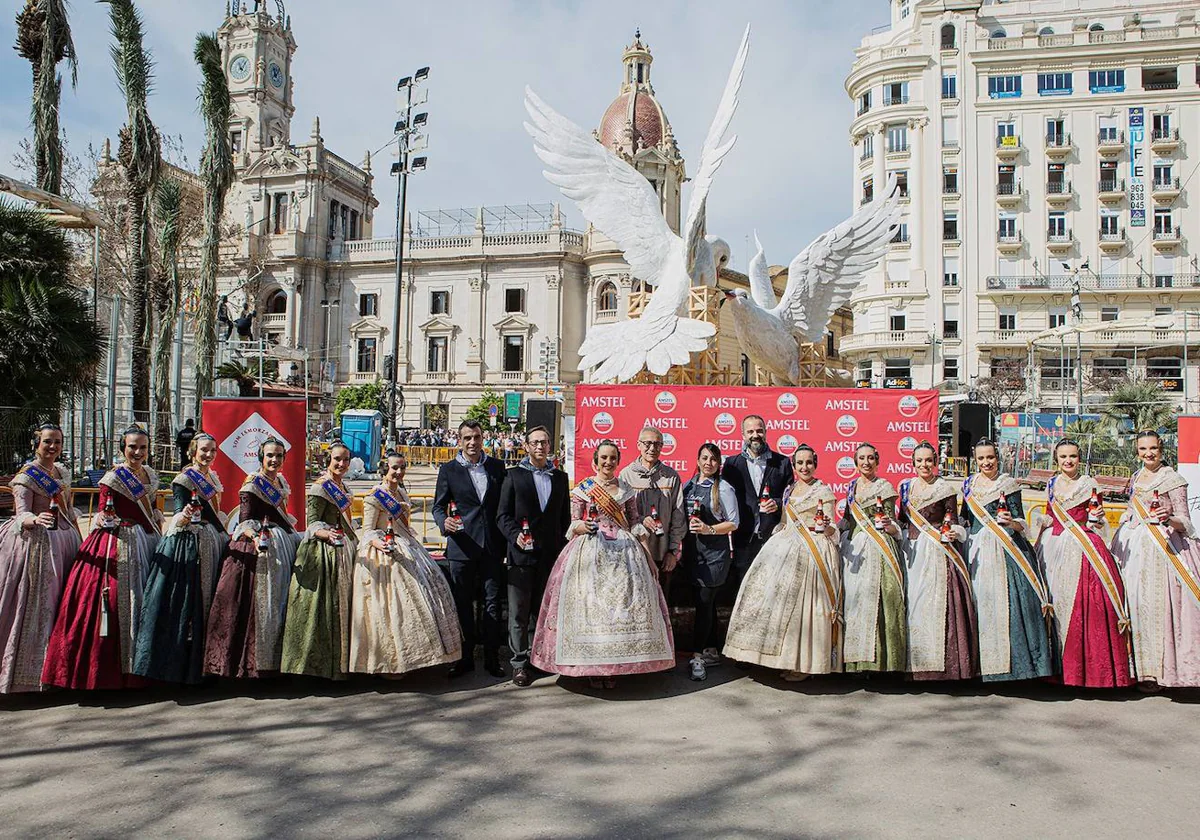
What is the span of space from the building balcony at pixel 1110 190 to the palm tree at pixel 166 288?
39247mm

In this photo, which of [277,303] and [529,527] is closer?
[529,527]

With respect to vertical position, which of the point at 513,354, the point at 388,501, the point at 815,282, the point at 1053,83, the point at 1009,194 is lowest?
the point at 388,501

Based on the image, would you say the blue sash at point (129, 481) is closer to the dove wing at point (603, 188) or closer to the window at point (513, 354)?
the dove wing at point (603, 188)

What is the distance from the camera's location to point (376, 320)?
151 feet

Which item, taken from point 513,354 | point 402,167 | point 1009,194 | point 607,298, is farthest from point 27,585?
point 1009,194

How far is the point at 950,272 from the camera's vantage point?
4059 centimetres

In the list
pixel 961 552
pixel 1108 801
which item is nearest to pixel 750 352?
pixel 961 552

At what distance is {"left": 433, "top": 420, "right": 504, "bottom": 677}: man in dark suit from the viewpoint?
5.41 meters

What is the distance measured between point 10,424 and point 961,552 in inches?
431

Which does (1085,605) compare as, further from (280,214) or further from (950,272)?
(280,214)

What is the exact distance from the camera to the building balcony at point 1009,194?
40.2 meters

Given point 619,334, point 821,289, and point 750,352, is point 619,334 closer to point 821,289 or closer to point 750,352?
point 750,352

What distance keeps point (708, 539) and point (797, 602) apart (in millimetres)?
840

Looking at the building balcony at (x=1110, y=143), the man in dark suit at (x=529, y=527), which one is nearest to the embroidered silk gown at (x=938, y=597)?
the man in dark suit at (x=529, y=527)
